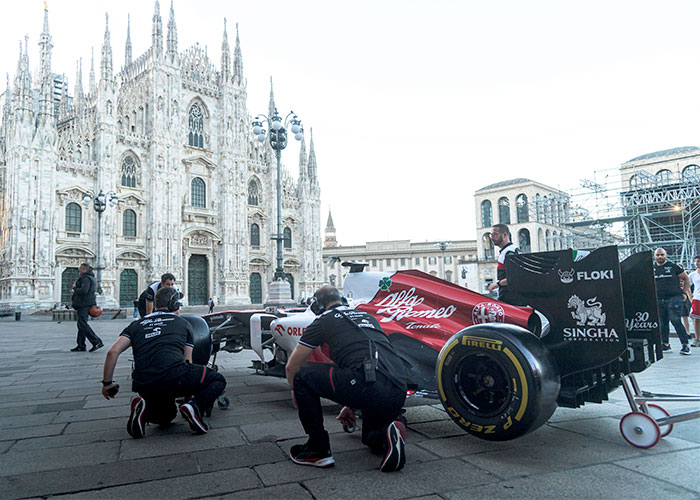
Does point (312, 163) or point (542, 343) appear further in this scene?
point (312, 163)

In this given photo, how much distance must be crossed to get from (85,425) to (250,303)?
34264 mm

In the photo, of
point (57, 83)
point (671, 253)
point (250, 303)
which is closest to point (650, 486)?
point (671, 253)

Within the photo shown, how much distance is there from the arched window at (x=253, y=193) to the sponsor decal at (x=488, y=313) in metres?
37.8

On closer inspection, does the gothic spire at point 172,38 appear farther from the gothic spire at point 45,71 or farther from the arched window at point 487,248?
the arched window at point 487,248

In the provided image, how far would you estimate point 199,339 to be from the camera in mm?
5531

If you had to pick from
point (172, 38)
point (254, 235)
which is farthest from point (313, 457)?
point (172, 38)

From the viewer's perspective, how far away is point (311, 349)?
11.3 feet

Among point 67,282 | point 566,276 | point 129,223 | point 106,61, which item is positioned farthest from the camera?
point 129,223

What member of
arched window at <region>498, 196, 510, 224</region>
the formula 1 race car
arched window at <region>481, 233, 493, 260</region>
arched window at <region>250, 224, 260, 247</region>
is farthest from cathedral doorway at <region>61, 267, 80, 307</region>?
arched window at <region>498, 196, 510, 224</region>

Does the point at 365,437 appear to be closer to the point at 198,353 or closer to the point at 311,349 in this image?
the point at 311,349

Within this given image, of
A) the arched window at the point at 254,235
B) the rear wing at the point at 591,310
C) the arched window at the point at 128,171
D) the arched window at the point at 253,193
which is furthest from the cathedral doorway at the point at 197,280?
the rear wing at the point at 591,310

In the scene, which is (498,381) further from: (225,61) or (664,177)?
(225,61)

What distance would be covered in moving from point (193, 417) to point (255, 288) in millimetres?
37309

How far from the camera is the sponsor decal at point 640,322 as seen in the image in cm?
373
